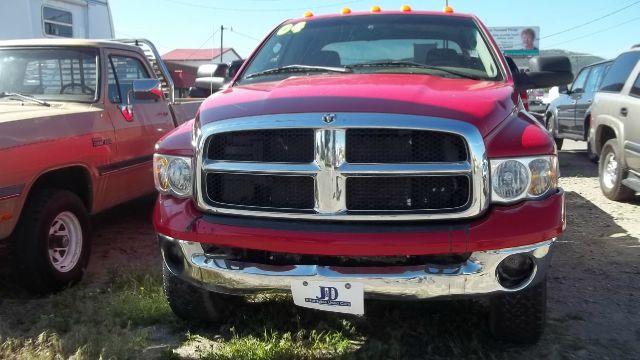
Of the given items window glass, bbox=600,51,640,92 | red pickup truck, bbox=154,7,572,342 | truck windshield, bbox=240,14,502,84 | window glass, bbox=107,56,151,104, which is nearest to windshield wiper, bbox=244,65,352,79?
truck windshield, bbox=240,14,502,84

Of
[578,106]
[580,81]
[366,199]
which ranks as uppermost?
[580,81]

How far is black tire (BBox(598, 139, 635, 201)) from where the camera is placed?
6535mm

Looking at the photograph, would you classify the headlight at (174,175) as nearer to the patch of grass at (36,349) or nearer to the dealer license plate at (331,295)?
the dealer license plate at (331,295)

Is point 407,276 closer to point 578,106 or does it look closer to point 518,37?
point 578,106

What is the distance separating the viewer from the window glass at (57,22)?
10719 mm

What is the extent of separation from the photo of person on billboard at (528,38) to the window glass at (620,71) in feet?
168

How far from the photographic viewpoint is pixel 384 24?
4.25 metres

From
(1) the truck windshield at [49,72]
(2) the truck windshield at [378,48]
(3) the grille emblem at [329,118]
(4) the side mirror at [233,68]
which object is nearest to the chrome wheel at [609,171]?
(2) the truck windshield at [378,48]

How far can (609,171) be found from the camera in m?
7.04

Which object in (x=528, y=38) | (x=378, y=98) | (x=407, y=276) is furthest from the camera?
(x=528, y=38)

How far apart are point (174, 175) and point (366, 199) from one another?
3.26 feet

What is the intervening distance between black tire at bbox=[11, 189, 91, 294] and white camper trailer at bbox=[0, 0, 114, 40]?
290 inches

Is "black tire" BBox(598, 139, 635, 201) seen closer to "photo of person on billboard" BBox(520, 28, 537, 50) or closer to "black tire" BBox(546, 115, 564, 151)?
"black tire" BBox(546, 115, 564, 151)

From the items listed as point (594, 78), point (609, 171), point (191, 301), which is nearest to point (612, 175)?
point (609, 171)
